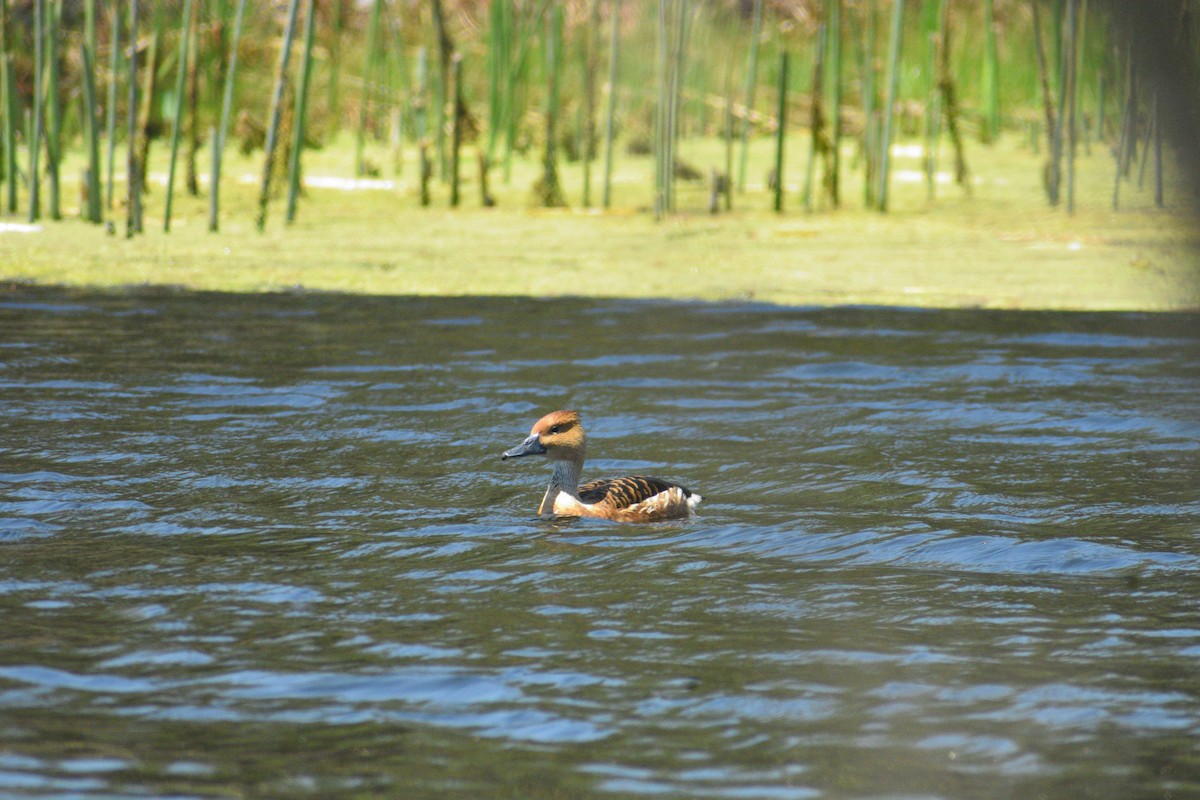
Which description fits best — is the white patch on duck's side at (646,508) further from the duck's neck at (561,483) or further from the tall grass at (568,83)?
the tall grass at (568,83)

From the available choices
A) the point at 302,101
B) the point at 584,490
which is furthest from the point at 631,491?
the point at 302,101

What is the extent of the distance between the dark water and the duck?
3.6 inches

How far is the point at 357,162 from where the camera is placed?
1326cm

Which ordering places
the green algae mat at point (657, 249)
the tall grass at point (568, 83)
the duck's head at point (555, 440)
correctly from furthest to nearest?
the tall grass at point (568, 83) < the green algae mat at point (657, 249) < the duck's head at point (555, 440)

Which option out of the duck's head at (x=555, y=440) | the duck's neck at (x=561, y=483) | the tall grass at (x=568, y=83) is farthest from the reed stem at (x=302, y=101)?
the duck's neck at (x=561, y=483)

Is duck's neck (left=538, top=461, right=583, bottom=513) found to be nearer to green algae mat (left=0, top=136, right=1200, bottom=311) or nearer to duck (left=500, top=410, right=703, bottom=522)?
duck (left=500, top=410, right=703, bottom=522)

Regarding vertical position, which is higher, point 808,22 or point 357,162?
point 808,22

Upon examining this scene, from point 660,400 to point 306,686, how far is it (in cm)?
382

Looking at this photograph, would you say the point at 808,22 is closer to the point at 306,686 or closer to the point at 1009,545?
the point at 1009,545

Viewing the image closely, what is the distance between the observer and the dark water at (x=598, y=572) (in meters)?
2.93

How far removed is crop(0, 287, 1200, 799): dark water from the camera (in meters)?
Answer: 2.93

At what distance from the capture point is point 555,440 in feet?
17.1

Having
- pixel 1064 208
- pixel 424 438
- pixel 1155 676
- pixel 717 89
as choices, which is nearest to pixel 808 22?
pixel 717 89

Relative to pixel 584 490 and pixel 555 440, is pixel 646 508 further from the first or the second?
pixel 555 440
